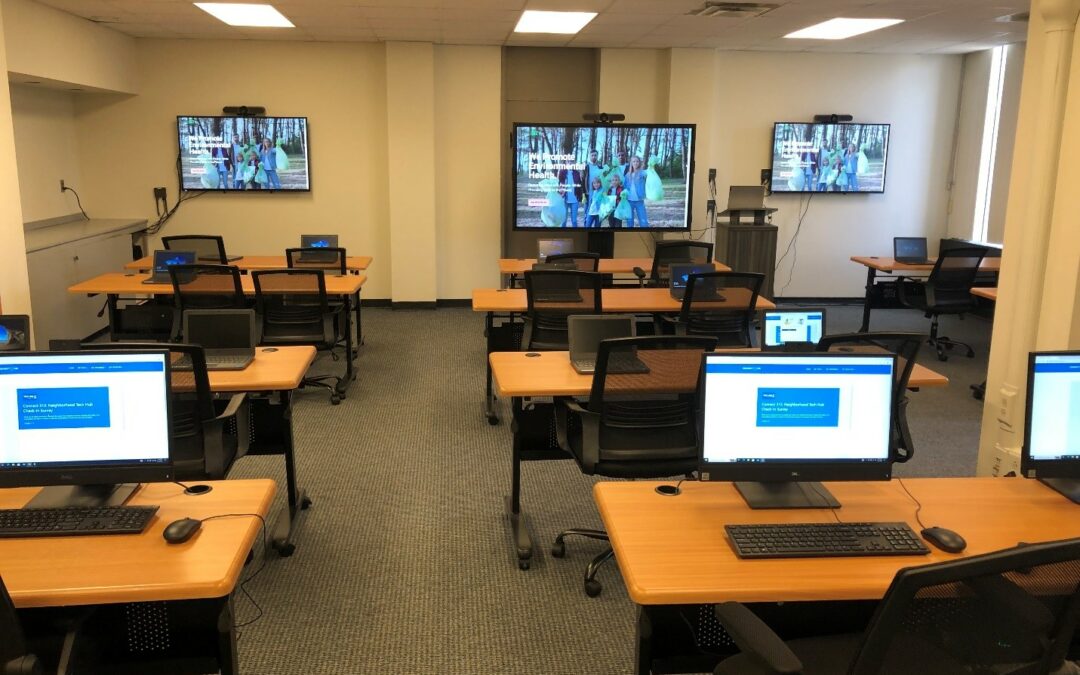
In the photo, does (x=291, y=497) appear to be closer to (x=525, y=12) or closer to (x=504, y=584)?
(x=504, y=584)

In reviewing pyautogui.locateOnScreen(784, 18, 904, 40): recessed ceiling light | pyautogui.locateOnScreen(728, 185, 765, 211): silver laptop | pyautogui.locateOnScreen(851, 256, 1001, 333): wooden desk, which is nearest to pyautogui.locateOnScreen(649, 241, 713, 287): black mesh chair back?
pyautogui.locateOnScreen(728, 185, 765, 211): silver laptop

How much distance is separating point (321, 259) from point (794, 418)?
4.99 m

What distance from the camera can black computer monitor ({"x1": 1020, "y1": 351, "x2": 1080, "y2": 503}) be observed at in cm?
231

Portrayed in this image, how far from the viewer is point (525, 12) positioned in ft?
21.0

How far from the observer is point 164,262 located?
5.88m

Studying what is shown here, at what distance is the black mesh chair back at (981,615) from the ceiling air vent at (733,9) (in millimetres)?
5300

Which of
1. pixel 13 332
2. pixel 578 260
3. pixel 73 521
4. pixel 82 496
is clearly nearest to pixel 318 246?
pixel 578 260

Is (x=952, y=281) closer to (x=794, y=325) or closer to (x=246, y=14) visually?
(x=794, y=325)

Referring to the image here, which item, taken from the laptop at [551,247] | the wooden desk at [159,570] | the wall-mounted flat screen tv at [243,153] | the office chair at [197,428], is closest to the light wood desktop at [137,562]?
the wooden desk at [159,570]

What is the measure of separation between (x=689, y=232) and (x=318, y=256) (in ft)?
13.2

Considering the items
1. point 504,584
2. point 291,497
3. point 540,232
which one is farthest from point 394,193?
point 504,584

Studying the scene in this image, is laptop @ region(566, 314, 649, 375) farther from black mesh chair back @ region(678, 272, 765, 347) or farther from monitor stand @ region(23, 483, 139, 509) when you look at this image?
monitor stand @ region(23, 483, 139, 509)

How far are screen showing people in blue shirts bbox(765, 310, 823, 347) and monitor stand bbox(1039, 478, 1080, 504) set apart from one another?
4.88 feet

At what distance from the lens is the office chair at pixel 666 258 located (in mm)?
6594
